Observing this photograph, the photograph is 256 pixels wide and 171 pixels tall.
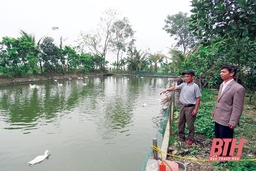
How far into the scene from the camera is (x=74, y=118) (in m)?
7.51

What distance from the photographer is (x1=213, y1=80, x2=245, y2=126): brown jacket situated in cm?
274

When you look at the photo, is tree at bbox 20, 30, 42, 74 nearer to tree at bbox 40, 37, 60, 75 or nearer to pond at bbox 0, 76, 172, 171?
tree at bbox 40, 37, 60, 75

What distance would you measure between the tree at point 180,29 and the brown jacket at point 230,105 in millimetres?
30519

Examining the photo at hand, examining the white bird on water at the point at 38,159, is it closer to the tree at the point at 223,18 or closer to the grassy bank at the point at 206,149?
the grassy bank at the point at 206,149

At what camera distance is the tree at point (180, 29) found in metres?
31.5

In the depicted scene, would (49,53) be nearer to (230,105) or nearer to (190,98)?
(190,98)

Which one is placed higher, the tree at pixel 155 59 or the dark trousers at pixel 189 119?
the tree at pixel 155 59

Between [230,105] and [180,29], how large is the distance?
31382mm

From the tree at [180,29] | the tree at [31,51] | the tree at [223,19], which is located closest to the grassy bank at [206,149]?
the tree at [223,19]

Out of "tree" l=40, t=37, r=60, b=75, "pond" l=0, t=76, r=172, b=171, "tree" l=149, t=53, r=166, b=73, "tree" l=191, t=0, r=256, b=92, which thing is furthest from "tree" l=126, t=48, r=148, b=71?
"tree" l=191, t=0, r=256, b=92

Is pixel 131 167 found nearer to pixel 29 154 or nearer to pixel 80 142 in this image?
pixel 80 142

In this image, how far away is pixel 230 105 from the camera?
2.89 m

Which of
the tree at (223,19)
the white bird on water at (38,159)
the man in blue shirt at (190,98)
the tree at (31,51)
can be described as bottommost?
the white bird on water at (38,159)

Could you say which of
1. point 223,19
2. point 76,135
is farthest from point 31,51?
point 223,19
